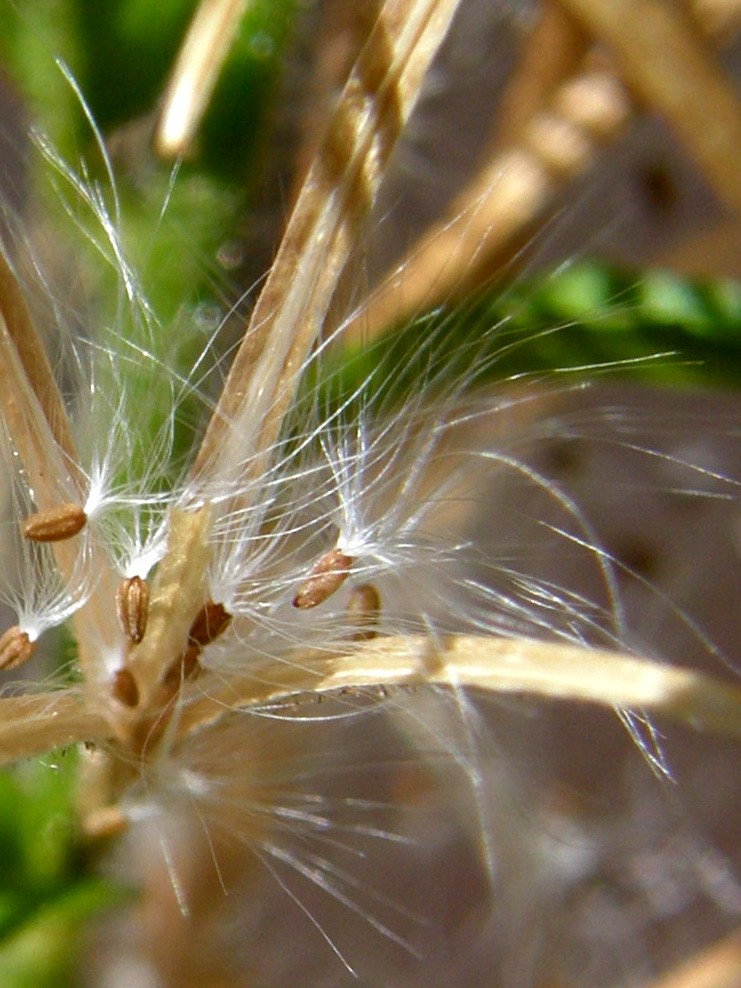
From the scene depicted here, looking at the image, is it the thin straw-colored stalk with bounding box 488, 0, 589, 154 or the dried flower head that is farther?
the thin straw-colored stalk with bounding box 488, 0, 589, 154

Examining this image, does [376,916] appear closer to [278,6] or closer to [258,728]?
[258,728]

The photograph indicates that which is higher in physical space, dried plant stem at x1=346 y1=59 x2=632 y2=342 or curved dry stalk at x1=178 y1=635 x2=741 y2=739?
dried plant stem at x1=346 y1=59 x2=632 y2=342

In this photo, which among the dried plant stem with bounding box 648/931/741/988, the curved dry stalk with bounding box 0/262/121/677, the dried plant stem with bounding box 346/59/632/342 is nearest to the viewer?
the curved dry stalk with bounding box 0/262/121/677

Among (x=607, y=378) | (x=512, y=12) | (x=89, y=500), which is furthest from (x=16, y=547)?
(x=512, y=12)

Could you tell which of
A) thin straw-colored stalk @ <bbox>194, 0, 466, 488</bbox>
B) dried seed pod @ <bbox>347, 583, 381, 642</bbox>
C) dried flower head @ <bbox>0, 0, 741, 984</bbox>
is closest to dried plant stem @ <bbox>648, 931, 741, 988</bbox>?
dried flower head @ <bbox>0, 0, 741, 984</bbox>

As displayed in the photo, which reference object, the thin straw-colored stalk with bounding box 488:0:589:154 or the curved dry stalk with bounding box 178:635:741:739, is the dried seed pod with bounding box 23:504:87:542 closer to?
the curved dry stalk with bounding box 178:635:741:739
